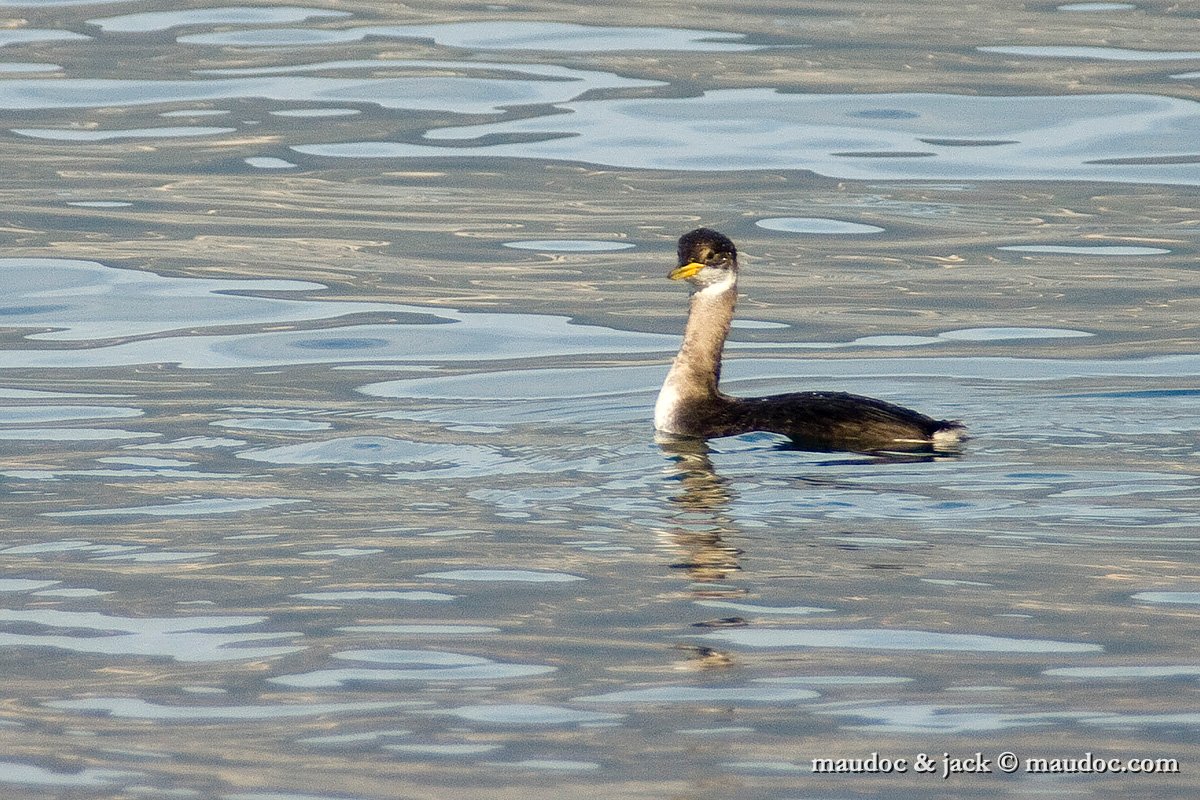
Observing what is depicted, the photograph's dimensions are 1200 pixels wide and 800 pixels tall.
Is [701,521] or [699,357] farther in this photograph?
[699,357]

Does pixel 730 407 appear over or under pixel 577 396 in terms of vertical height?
over

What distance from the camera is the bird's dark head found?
11.7 metres

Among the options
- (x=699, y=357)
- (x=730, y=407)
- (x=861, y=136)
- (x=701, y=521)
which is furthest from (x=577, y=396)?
(x=861, y=136)

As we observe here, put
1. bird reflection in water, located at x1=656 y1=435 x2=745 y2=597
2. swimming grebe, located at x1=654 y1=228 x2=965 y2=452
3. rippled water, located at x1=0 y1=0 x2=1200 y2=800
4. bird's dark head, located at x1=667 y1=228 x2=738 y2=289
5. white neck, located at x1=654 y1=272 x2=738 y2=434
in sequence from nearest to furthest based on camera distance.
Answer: rippled water, located at x1=0 y1=0 x2=1200 y2=800, bird reflection in water, located at x1=656 y1=435 x2=745 y2=597, swimming grebe, located at x1=654 y1=228 x2=965 y2=452, white neck, located at x1=654 y1=272 x2=738 y2=434, bird's dark head, located at x1=667 y1=228 x2=738 y2=289

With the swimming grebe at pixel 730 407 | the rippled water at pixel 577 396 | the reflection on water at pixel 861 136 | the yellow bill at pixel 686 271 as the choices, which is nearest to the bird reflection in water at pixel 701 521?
the rippled water at pixel 577 396

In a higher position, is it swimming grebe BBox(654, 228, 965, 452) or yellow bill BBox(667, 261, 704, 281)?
yellow bill BBox(667, 261, 704, 281)

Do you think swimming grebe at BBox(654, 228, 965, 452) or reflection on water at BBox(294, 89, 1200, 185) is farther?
reflection on water at BBox(294, 89, 1200, 185)

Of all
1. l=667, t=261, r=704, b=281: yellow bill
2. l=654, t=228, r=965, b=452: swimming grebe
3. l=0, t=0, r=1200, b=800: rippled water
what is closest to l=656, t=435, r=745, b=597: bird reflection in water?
l=0, t=0, r=1200, b=800: rippled water

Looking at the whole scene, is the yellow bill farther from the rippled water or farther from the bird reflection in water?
the bird reflection in water

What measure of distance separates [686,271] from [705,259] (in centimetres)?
20

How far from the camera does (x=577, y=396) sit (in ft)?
42.9

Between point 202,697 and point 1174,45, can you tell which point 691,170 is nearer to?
point 1174,45

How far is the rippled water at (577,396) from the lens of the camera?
670 centimetres

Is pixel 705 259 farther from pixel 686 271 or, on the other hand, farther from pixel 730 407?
pixel 730 407
